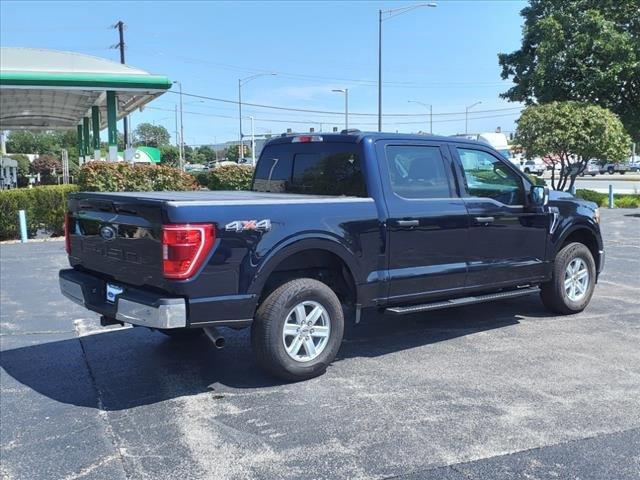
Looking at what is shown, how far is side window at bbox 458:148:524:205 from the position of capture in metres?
6.13

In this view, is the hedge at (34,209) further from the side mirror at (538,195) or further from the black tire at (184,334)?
the side mirror at (538,195)

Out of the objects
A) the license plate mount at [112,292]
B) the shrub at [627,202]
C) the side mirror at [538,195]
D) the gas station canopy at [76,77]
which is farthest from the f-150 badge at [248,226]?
the shrub at [627,202]

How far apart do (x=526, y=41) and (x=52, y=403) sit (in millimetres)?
26949

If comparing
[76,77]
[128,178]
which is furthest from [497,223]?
[76,77]

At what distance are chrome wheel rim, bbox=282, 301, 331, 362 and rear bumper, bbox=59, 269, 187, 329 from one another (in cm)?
93

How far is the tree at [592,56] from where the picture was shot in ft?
76.9

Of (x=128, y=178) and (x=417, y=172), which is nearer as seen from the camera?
(x=417, y=172)

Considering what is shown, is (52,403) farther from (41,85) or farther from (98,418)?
(41,85)

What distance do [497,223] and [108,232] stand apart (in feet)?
11.8

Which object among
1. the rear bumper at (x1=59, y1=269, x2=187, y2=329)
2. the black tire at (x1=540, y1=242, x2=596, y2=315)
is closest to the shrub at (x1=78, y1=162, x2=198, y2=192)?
Result: the rear bumper at (x1=59, y1=269, x2=187, y2=329)

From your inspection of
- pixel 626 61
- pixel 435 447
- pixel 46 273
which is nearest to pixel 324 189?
pixel 435 447

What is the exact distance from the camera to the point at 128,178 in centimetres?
1591

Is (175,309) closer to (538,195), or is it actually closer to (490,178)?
(490,178)

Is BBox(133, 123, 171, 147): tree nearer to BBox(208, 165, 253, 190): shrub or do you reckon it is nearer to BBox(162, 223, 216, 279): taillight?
BBox(208, 165, 253, 190): shrub
